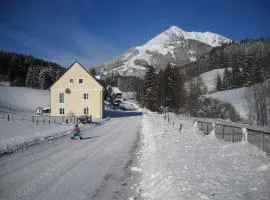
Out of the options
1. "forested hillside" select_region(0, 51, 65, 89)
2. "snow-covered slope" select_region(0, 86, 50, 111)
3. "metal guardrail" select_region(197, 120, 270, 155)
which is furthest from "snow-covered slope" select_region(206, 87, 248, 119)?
"forested hillside" select_region(0, 51, 65, 89)

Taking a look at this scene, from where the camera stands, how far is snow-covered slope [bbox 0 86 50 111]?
93.0 metres

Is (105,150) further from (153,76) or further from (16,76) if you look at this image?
(16,76)

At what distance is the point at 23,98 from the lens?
10400cm

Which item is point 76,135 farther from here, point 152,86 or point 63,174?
point 152,86

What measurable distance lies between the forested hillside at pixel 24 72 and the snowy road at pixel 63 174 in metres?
131

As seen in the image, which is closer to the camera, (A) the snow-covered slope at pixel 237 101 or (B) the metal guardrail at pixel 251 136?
(B) the metal guardrail at pixel 251 136

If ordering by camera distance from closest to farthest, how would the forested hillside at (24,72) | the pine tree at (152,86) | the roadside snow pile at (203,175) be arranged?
Result: the roadside snow pile at (203,175)
the pine tree at (152,86)
the forested hillside at (24,72)

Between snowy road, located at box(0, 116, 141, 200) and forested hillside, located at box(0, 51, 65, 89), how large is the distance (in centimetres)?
13050

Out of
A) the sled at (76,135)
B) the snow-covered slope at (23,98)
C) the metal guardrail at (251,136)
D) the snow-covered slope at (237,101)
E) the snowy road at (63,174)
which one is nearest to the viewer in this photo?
the snowy road at (63,174)

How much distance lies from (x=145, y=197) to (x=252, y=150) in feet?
32.1

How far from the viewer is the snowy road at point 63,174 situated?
10008 millimetres

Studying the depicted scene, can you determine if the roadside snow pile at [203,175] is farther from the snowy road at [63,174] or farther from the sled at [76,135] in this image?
the sled at [76,135]

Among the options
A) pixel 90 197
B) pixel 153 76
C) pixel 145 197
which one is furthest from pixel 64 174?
pixel 153 76

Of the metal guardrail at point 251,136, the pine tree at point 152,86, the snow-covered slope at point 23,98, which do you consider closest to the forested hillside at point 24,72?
the snow-covered slope at point 23,98
